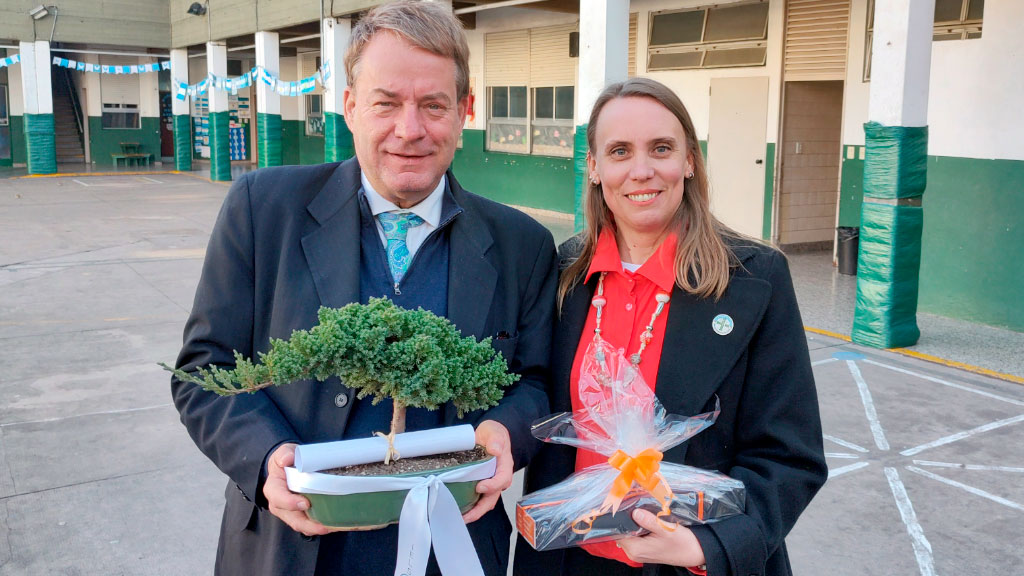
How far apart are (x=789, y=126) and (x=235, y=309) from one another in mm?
10812

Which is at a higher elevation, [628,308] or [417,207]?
[417,207]

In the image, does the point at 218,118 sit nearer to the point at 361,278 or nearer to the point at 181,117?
the point at 181,117

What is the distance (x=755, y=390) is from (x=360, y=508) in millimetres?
958

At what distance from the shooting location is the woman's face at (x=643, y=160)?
2.05 m

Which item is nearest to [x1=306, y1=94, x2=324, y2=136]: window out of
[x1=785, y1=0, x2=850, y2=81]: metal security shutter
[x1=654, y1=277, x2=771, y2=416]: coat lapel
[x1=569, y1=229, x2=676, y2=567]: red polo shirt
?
[x1=785, y1=0, x2=850, y2=81]: metal security shutter

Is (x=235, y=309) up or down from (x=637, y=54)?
down

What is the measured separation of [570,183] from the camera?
15508 millimetres

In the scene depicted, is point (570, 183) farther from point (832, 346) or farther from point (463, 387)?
Answer: point (463, 387)

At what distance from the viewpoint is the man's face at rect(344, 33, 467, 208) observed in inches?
74.2

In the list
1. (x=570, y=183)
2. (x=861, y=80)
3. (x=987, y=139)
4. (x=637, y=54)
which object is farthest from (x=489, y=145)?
(x=987, y=139)

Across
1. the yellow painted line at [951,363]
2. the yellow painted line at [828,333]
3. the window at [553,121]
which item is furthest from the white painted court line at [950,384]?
the window at [553,121]

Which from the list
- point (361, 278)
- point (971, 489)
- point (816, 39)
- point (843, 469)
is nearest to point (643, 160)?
point (361, 278)

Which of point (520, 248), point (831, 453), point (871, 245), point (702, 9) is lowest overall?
point (831, 453)

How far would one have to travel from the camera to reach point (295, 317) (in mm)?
1940
